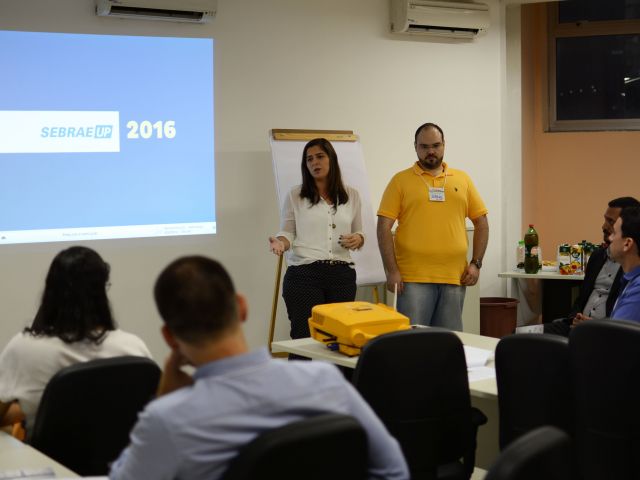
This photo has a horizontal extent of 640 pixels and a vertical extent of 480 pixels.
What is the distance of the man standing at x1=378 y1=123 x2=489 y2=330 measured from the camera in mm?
5125

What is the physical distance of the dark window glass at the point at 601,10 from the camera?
24.1 ft

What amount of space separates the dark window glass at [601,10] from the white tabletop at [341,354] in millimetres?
4432

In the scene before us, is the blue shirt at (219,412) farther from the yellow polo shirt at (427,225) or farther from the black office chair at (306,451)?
the yellow polo shirt at (427,225)

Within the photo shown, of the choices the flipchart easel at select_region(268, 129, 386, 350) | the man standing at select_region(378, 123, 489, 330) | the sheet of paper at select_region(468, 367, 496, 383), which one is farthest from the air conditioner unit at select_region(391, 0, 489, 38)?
the sheet of paper at select_region(468, 367, 496, 383)

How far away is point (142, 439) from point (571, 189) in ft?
21.5

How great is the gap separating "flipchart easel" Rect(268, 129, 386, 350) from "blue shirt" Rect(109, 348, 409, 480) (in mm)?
3921

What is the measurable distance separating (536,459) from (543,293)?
5.60 meters

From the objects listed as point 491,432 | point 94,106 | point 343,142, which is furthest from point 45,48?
point 491,432

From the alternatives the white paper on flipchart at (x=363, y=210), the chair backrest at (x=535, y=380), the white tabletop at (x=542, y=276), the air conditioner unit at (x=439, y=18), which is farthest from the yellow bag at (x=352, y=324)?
the air conditioner unit at (x=439, y=18)

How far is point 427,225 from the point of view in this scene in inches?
203

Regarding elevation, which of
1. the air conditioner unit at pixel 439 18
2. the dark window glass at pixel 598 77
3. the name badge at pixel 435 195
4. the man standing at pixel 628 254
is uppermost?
the air conditioner unit at pixel 439 18

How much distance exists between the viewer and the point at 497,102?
6766 millimetres

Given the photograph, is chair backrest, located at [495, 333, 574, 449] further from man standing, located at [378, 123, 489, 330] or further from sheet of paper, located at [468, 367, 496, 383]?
man standing, located at [378, 123, 489, 330]

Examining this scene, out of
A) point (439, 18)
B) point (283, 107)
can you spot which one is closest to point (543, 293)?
point (439, 18)
